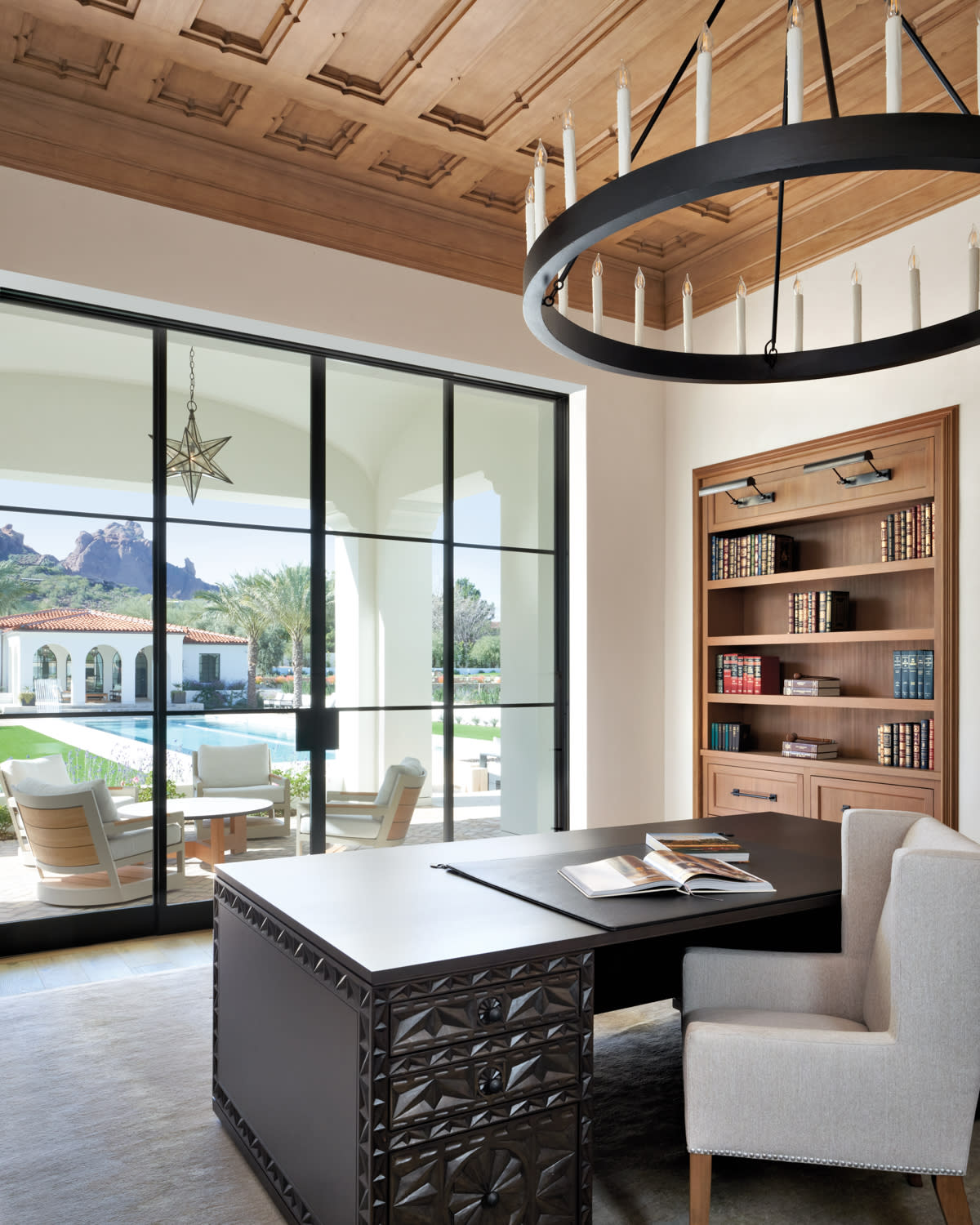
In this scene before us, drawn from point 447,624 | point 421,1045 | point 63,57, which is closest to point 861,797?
point 447,624

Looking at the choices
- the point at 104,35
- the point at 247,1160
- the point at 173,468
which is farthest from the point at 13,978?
the point at 104,35

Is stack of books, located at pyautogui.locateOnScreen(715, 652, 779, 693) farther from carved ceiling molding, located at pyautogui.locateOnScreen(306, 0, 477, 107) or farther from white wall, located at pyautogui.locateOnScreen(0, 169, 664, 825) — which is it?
carved ceiling molding, located at pyautogui.locateOnScreen(306, 0, 477, 107)

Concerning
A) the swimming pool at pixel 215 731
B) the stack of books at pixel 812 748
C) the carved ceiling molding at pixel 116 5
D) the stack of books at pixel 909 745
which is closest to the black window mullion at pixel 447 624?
the swimming pool at pixel 215 731

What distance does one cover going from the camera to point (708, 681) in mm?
4852

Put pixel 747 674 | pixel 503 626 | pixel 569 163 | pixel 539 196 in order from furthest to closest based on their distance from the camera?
pixel 503 626, pixel 747 674, pixel 539 196, pixel 569 163

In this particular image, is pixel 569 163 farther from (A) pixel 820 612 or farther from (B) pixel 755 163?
(A) pixel 820 612

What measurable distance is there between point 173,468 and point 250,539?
1.44 ft

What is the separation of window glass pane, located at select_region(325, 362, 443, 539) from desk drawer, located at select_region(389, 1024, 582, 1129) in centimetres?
299

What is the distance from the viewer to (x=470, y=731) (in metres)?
4.68

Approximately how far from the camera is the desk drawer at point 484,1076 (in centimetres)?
162

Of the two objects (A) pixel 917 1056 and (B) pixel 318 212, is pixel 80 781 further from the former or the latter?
(A) pixel 917 1056

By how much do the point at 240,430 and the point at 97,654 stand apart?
1.14 m

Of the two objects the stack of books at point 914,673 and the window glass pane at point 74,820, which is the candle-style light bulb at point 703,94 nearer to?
the stack of books at point 914,673

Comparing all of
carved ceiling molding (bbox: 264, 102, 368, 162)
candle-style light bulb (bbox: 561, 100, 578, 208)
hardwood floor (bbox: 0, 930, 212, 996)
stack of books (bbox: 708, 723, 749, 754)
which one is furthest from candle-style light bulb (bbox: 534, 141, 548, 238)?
stack of books (bbox: 708, 723, 749, 754)
